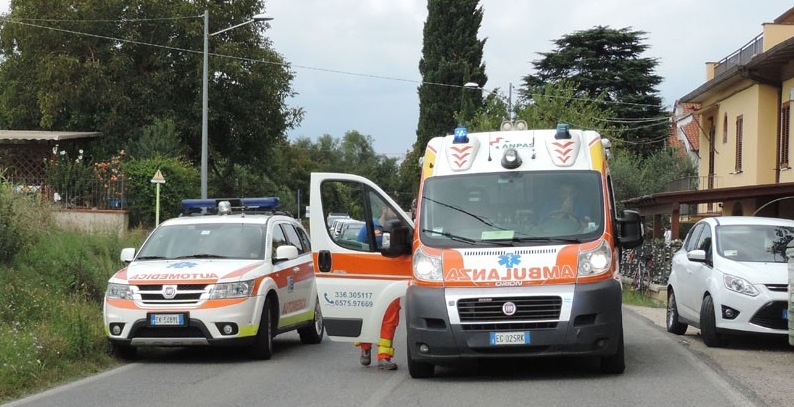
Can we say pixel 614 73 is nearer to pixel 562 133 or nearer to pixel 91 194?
pixel 91 194

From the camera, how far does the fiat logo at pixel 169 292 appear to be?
1266 centimetres

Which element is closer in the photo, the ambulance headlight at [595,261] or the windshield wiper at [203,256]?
the ambulance headlight at [595,261]

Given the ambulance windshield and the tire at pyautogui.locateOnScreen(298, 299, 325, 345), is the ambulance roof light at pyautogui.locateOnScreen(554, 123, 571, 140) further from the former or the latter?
the tire at pyautogui.locateOnScreen(298, 299, 325, 345)

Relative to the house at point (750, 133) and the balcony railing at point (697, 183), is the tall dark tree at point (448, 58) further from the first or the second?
the house at point (750, 133)

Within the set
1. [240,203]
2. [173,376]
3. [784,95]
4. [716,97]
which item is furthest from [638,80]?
[173,376]

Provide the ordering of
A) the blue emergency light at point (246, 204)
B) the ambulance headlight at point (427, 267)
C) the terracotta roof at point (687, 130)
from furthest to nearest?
the terracotta roof at point (687, 130), the blue emergency light at point (246, 204), the ambulance headlight at point (427, 267)

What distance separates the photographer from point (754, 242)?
14.3 m

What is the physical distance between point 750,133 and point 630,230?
22.9 metres

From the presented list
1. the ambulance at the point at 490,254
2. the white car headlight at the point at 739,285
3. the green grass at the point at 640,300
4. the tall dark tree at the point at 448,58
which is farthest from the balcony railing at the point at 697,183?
the ambulance at the point at 490,254

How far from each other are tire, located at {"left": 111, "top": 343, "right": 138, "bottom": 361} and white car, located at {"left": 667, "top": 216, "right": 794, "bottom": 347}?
7246 mm

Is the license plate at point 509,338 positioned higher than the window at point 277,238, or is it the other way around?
the window at point 277,238

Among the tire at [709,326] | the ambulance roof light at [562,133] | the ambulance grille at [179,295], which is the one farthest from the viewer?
the tire at [709,326]

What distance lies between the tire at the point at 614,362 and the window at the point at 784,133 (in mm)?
21030

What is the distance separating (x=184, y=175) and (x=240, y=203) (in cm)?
1689
